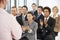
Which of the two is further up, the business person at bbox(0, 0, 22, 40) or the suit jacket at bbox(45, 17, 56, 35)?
the business person at bbox(0, 0, 22, 40)

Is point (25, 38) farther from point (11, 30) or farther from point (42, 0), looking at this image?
point (42, 0)

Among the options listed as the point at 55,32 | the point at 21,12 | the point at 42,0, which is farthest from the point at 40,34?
the point at 42,0

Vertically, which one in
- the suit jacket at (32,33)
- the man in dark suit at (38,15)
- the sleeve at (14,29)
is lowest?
the suit jacket at (32,33)

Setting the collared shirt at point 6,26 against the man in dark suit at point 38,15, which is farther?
the man in dark suit at point 38,15

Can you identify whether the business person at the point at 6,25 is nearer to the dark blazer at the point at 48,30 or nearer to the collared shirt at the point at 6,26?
the collared shirt at the point at 6,26

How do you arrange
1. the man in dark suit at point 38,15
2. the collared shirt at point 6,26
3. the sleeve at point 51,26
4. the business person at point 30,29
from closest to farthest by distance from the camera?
1. the collared shirt at point 6,26
2. the business person at point 30,29
3. the sleeve at point 51,26
4. the man in dark suit at point 38,15

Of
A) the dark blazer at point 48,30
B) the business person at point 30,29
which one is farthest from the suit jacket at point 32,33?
the dark blazer at point 48,30

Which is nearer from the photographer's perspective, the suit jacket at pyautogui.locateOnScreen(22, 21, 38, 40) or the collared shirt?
the collared shirt

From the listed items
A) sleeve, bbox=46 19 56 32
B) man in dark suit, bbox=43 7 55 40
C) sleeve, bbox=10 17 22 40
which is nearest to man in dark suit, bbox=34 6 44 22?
man in dark suit, bbox=43 7 55 40

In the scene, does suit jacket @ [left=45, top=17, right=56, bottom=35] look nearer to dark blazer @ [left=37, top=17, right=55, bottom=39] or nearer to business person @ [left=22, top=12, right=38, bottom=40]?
dark blazer @ [left=37, top=17, right=55, bottom=39]

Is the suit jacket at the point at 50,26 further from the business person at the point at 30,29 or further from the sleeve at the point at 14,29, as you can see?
the sleeve at the point at 14,29

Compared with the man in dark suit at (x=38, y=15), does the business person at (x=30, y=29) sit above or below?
below

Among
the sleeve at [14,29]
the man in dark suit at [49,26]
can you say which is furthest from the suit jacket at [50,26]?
the sleeve at [14,29]

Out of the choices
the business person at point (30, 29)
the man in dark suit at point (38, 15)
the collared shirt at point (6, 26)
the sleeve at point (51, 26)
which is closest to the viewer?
the collared shirt at point (6, 26)
